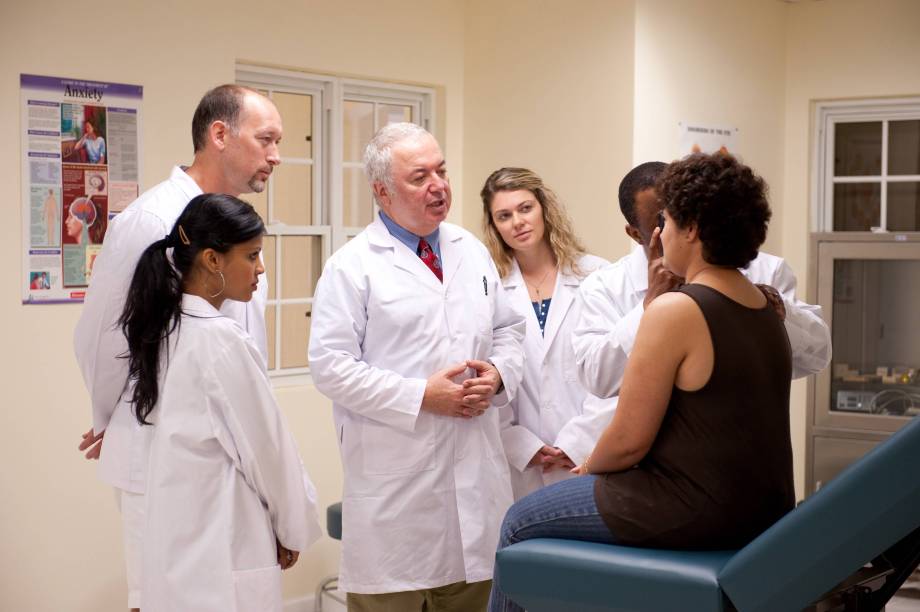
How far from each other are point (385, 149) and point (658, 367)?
1237 mm

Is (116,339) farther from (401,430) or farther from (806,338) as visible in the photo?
(806,338)

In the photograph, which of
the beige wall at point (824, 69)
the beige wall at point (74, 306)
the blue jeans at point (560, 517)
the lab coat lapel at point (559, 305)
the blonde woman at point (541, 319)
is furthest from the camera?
the beige wall at point (824, 69)

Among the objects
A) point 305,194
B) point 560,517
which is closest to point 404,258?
point 560,517

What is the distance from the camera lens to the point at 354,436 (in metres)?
2.71

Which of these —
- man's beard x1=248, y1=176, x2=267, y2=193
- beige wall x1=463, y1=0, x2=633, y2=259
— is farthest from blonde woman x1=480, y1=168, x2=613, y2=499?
beige wall x1=463, y1=0, x2=633, y2=259

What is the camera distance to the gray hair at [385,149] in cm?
276

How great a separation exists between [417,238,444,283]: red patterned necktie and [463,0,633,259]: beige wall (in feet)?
5.69

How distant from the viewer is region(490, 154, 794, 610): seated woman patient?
1.79m

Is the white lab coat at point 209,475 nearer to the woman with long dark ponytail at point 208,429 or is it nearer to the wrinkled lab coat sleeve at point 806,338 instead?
the woman with long dark ponytail at point 208,429

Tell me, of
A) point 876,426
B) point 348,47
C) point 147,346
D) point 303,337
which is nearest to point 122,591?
point 303,337

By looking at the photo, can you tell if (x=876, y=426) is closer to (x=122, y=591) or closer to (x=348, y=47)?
(x=348, y=47)

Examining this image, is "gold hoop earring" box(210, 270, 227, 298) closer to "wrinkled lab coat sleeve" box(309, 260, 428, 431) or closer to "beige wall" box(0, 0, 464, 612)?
"wrinkled lab coat sleeve" box(309, 260, 428, 431)

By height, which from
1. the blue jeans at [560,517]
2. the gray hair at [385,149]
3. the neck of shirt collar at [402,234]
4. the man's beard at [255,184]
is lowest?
the blue jeans at [560,517]

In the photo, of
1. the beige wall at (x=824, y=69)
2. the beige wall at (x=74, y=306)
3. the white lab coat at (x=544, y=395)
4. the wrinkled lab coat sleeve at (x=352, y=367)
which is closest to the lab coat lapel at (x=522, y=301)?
the white lab coat at (x=544, y=395)
